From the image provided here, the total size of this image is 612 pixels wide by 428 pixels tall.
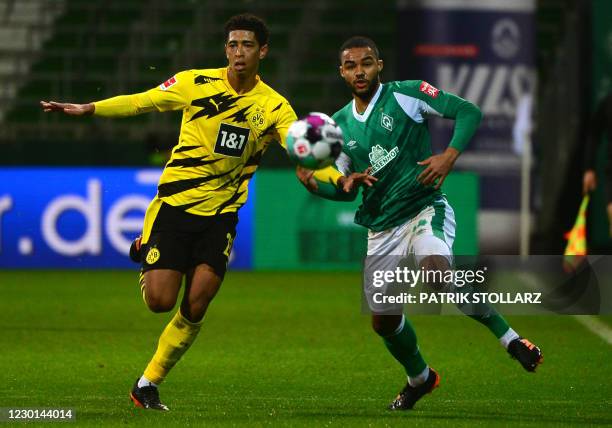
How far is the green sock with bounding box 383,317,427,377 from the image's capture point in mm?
7664

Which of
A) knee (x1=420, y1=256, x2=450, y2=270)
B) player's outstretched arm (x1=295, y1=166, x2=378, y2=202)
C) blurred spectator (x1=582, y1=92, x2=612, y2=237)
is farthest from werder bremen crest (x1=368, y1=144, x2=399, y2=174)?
blurred spectator (x1=582, y1=92, x2=612, y2=237)

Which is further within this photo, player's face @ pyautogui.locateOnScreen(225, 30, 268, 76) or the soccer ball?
player's face @ pyautogui.locateOnScreen(225, 30, 268, 76)

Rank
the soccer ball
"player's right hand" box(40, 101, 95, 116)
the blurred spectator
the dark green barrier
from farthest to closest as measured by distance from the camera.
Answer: the dark green barrier → the blurred spectator → "player's right hand" box(40, 101, 95, 116) → the soccer ball

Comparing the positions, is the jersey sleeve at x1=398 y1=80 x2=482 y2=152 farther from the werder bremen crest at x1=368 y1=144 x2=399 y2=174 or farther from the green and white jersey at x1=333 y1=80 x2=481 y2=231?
the werder bremen crest at x1=368 y1=144 x2=399 y2=174

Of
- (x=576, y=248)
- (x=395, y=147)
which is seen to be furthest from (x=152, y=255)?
(x=576, y=248)

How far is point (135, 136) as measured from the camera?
70.0ft

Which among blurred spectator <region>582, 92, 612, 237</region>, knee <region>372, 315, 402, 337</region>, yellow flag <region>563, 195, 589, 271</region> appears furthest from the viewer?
yellow flag <region>563, 195, 589, 271</region>

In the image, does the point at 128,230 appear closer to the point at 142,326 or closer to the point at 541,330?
the point at 142,326

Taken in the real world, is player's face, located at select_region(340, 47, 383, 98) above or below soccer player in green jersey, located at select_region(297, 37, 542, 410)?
above

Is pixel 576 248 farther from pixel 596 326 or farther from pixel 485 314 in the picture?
pixel 485 314

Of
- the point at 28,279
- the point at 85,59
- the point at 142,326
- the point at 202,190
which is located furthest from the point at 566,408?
the point at 85,59

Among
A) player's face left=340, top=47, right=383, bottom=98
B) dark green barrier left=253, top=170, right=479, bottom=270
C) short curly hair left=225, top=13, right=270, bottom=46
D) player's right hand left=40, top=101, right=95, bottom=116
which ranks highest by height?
short curly hair left=225, top=13, right=270, bottom=46

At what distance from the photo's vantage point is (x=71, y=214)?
1705cm

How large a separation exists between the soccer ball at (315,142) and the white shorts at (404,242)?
822mm
